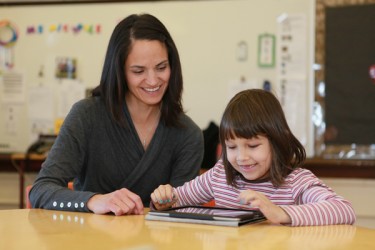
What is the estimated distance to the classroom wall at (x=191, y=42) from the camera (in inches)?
157

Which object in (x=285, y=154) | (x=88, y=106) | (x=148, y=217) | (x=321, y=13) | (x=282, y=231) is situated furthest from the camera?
(x=321, y=13)

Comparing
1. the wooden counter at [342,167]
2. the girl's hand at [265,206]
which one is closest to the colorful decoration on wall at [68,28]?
the wooden counter at [342,167]

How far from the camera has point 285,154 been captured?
1.68 m

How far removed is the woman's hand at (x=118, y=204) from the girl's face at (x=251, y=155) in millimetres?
295

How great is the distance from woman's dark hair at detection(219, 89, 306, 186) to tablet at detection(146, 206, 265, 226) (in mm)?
195

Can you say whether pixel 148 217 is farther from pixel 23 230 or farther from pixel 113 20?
pixel 113 20

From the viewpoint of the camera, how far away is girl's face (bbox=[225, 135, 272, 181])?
64.9 inches

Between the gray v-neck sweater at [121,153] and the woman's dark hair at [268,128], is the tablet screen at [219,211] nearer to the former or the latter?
the woman's dark hair at [268,128]

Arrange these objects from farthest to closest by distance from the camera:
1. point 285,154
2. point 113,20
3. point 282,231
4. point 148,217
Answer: point 113,20 → point 285,154 → point 148,217 → point 282,231

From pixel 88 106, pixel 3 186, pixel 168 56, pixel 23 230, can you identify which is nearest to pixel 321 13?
pixel 168 56

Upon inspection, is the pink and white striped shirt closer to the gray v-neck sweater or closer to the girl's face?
the girl's face

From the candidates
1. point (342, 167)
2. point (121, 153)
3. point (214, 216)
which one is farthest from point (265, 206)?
point (342, 167)

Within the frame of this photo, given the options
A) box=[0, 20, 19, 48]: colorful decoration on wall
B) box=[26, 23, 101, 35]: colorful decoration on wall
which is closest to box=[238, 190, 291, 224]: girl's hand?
box=[26, 23, 101, 35]: colorful decoration on wall

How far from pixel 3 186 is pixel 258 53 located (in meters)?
2.08
